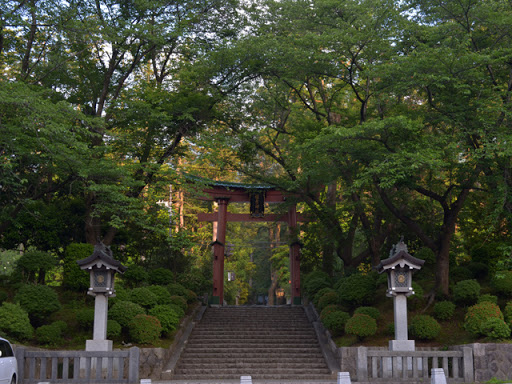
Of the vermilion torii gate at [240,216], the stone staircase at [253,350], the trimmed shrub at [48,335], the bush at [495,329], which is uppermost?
the vermilion torii gate at [240,216]

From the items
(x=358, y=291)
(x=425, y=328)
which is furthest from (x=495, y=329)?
(x=358, y=291)

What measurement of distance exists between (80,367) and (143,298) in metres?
4.51

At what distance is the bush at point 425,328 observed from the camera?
16.9m

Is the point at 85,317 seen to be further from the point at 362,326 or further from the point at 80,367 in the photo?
the point at 362,326

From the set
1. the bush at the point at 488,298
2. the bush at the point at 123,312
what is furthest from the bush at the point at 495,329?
the bush at the point at 123,312

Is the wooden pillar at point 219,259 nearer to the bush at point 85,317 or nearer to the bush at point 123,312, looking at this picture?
the bush at point 123,312

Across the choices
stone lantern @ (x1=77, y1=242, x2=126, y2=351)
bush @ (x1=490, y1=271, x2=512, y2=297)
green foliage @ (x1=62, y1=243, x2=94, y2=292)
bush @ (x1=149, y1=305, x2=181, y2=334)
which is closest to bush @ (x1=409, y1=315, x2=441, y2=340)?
bush @ (x1=490, y1=271, x2=512, y2=297)

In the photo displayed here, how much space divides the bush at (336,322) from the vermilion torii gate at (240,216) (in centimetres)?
867

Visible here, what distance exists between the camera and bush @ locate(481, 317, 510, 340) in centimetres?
1531

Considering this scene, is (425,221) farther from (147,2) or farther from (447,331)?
(147,2)

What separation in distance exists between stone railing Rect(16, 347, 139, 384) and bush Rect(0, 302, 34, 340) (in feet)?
4.93

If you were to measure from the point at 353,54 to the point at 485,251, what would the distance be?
31.2 ft

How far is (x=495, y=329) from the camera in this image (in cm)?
1538

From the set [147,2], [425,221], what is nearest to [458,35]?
[425,221]
